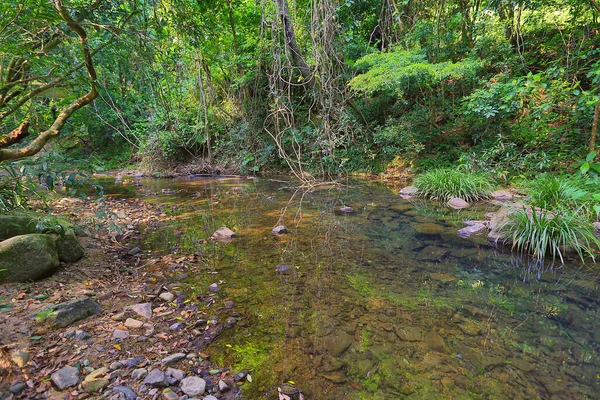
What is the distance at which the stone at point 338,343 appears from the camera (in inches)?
83.4

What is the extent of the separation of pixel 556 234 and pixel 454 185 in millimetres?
2975

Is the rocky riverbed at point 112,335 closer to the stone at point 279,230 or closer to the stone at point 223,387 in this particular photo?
the stone at point 223,387

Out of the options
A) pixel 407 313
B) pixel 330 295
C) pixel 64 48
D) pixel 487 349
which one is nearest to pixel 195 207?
pixel 64 48

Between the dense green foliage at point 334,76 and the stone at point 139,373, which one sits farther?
the dense green foliage at point 334,76

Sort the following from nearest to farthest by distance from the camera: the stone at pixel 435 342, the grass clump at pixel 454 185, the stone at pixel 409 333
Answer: the stone at pixel 435 342, the stone at pixel 409 333, the grass clump at pixel 454 185

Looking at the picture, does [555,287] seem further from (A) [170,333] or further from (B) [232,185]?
(B) [232,185]

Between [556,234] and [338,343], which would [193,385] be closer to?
[338,343]

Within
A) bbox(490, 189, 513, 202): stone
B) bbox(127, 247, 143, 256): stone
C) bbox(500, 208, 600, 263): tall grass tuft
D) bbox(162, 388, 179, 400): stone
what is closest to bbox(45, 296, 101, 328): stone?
bbox(162, 388, 179, 400): stone

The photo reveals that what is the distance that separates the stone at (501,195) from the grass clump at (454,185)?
102 mm

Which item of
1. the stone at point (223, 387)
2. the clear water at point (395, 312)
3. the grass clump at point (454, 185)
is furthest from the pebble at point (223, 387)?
the grass clump at point (454, 185)

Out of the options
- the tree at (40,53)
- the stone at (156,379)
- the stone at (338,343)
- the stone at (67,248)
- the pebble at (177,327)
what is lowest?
the stone at (338,343)

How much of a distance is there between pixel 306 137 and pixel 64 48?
767 cm

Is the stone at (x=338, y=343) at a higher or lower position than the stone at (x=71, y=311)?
lower

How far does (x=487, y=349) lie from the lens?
2152mm
